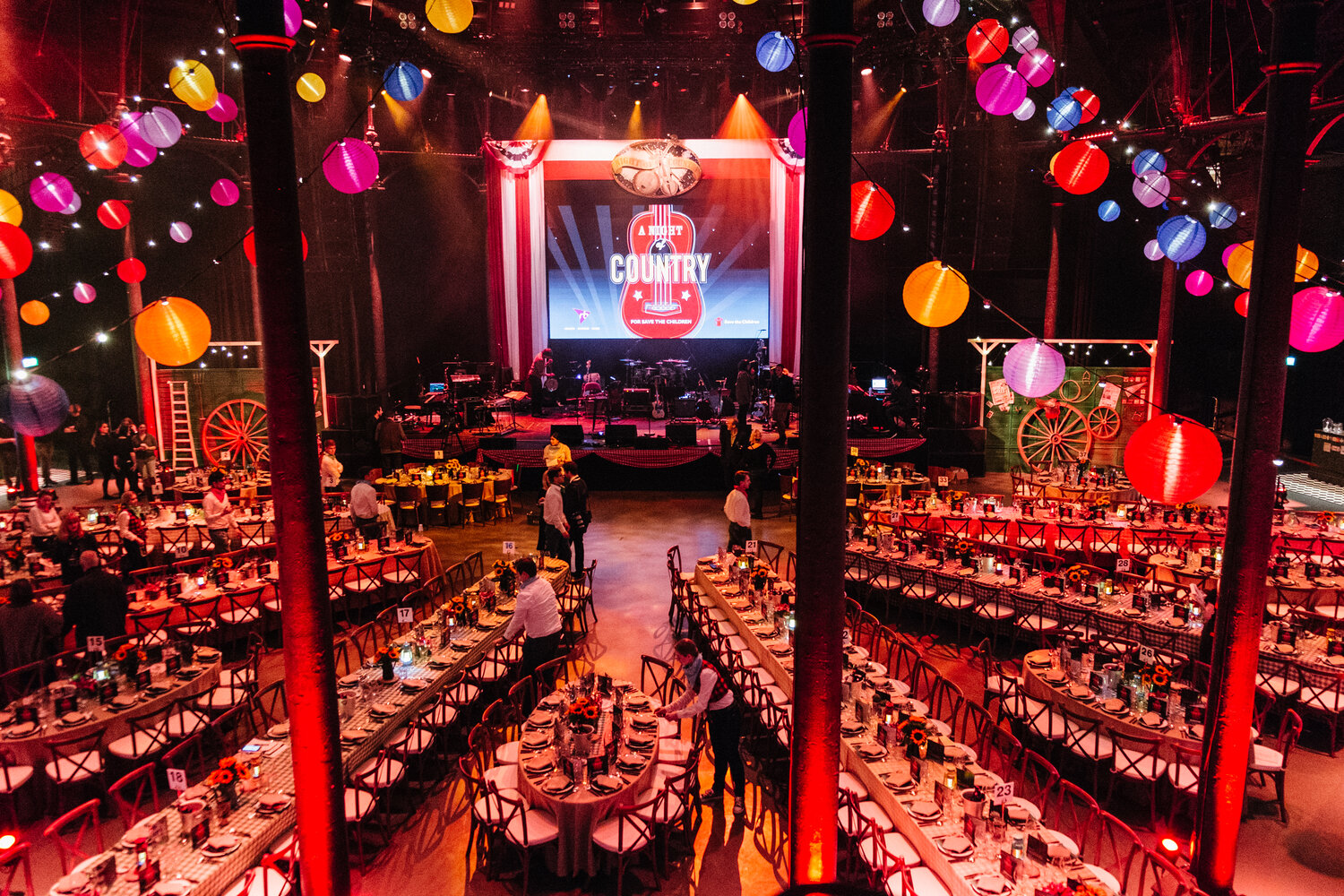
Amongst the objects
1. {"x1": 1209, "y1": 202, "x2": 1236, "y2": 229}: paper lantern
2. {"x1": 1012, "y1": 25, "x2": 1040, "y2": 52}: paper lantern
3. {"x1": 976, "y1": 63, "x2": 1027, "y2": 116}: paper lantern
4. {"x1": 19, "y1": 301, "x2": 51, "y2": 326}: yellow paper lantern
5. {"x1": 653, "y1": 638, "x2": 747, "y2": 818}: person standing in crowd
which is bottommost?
{"x1": 653, "y1": 638, "x2": 747, "y2": 818}: person standing in crowd

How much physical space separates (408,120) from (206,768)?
13.1 meters

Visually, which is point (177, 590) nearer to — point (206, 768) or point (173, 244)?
point (206, 768)

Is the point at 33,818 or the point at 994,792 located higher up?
the point at 994,792

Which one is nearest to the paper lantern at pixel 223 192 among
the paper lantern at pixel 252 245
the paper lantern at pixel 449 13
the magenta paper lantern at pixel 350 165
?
the magenta paper lantern at pixel 350 165

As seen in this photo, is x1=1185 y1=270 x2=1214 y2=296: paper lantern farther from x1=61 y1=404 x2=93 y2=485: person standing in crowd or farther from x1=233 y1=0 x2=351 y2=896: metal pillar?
x1=61 y1=404 x2=93 y2=485: person standing in crowd

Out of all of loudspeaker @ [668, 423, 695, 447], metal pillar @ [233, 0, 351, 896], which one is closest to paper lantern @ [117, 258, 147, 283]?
loudspeaker @ [668, 423, 695, 447]

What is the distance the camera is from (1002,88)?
7.02m

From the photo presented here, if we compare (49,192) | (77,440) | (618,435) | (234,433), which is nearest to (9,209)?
(49,192)

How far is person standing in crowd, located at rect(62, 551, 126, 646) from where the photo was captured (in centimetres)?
648

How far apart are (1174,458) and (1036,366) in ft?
4.99

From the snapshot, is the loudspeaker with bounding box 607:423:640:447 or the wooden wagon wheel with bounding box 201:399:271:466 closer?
the wooden wagon wheel with bounding box 201:399:271:466

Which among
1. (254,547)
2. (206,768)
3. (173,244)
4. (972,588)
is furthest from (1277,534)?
(173,244)

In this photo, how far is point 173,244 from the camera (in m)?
14.5

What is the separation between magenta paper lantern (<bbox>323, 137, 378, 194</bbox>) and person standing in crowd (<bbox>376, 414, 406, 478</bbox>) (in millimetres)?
8025
